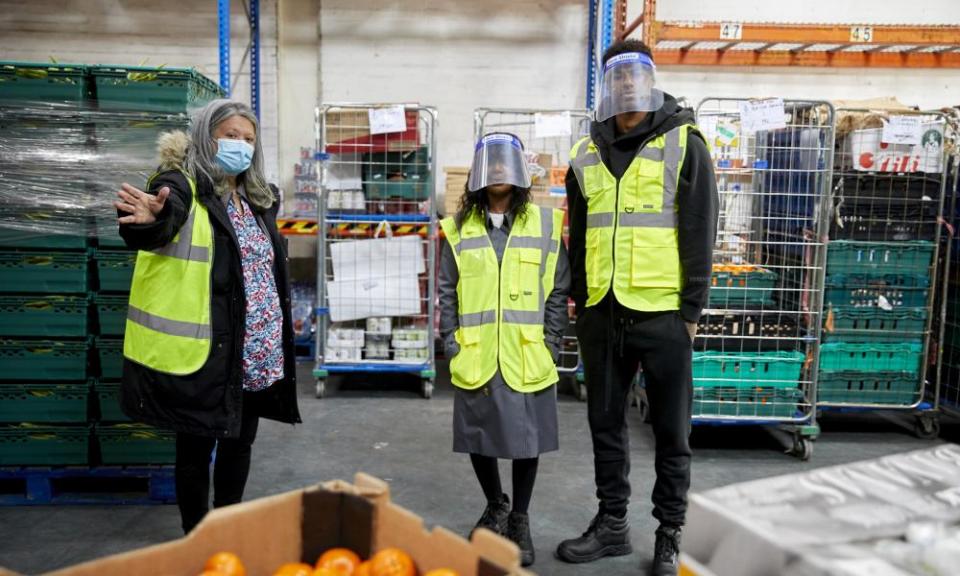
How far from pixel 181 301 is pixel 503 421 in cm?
120

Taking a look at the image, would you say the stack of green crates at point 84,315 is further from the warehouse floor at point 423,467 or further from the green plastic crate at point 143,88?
the warehouse floor at point 423,467

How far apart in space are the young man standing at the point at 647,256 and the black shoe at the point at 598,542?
0.71ft

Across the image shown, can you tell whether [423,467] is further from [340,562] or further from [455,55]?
[455,55]

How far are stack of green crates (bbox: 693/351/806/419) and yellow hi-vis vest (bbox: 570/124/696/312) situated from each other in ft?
5.82

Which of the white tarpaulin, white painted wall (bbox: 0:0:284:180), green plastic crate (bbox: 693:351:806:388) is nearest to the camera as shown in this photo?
the white tarpaulin

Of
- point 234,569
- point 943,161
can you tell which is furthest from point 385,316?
point 234,569

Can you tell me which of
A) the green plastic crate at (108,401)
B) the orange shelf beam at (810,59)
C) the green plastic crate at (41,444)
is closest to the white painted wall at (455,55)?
the orange shelf beam at (810,59)

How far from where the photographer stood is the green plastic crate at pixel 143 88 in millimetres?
3252

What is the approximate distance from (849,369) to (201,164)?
13.2 feet

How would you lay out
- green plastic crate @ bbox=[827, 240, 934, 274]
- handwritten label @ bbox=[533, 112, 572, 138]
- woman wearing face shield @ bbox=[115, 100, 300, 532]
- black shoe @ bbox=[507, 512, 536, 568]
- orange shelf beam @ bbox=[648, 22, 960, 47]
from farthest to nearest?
orange shelf beam @ bbox=[648, 22, 960, 47], handwritten label @ bbox=[533, 112, 572, 138], green plastic crate @ bbox=[827, 240, 934, 274], black shoe @ bbox=[507, 512, 536, 568], woman wearing face shield @ bbox=[115, 100, 300, 532]

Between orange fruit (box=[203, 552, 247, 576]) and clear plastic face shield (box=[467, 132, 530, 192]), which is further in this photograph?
clear plastic face shield (box=[467, 132, 530, 192])

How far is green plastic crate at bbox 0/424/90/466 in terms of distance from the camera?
334 centimetres

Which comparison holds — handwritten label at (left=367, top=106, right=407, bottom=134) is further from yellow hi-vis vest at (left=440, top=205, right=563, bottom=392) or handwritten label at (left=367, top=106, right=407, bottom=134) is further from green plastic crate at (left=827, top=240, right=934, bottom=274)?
green plastic crate at (left=827, top=240, right=934, bottom=274)

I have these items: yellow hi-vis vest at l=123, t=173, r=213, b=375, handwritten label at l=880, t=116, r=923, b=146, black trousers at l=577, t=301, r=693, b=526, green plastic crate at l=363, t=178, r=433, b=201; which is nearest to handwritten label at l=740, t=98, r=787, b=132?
handwritten label at l=880, t=116, r=923, b=146
